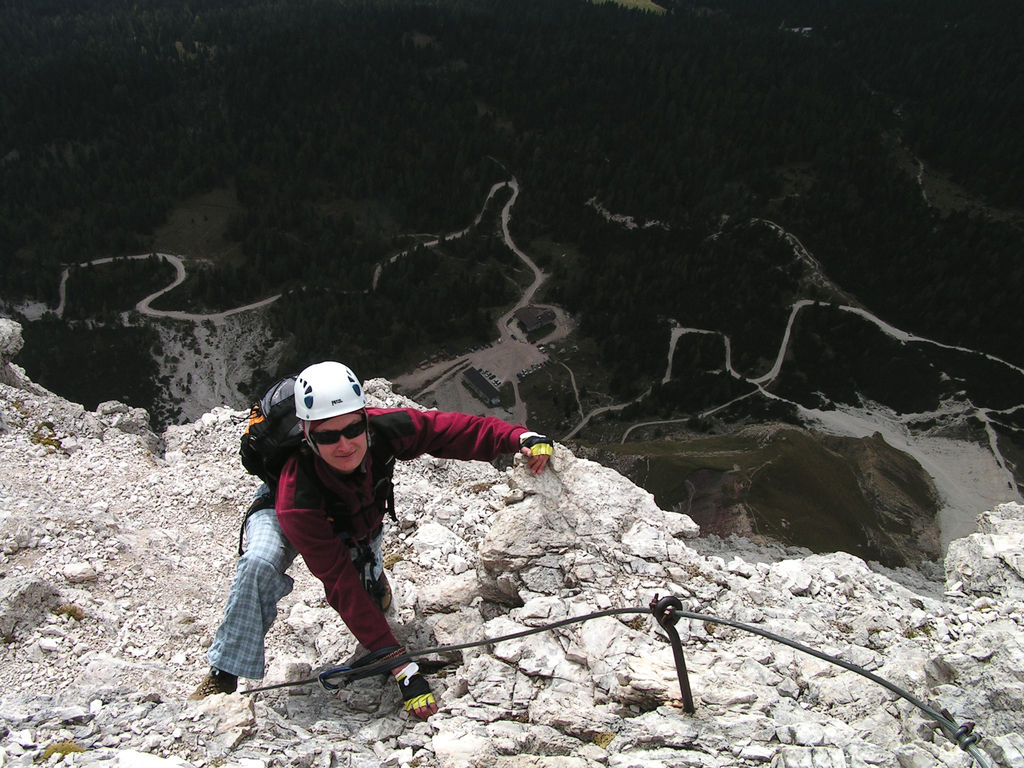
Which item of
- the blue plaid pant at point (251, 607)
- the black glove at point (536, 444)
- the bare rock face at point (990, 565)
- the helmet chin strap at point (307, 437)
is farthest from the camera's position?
the bare rock face at point (990, 565)

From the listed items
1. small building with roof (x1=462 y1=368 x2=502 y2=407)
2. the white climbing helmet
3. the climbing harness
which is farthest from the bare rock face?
small building with roof (x1=462 y1=368 x2=502 y2=407)

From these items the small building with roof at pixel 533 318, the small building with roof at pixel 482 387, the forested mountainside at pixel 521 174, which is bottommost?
the small building with roof at pixel 482 387

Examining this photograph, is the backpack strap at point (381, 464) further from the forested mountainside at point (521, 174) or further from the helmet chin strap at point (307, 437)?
the forested mountainside at point (521, 174)

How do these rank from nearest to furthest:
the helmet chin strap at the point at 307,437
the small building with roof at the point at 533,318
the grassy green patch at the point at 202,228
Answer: the helmet chin strap at the point at 307,437
the small building with roof at the point at 533,318
the grassy green patch at the point at 202,228

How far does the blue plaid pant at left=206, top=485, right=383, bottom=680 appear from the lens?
7500 mm

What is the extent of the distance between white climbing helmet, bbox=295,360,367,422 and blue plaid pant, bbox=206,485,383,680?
6.64 ft

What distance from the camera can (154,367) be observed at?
80.6 m

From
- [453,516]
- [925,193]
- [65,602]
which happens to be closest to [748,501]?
[453,516]

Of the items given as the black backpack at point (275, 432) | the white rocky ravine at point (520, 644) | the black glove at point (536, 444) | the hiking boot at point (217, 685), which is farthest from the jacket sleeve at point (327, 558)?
the black glove at point (536, 444)

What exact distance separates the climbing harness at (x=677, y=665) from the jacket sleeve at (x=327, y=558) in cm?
36

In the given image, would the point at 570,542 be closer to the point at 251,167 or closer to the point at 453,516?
the point at 453,516

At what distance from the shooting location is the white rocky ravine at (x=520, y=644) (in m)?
6.46

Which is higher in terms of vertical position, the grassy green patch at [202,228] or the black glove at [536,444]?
the black glove at [536,444]

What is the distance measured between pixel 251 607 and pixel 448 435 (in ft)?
10.8
